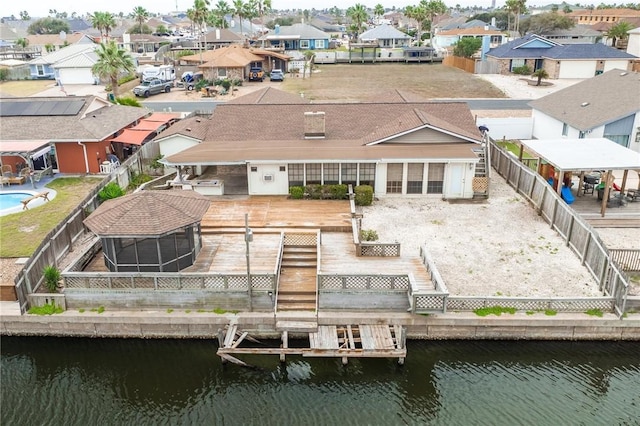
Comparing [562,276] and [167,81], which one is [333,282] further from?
[167,81]

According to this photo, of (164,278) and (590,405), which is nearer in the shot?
(590,405)

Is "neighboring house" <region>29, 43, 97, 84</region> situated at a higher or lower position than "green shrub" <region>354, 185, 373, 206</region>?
higher

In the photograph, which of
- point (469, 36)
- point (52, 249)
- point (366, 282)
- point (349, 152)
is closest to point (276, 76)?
point (349, 152)

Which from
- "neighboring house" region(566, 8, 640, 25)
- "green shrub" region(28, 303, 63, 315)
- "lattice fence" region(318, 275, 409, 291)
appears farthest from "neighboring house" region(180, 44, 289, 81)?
"neighboring house" region(566, 8, 640, 25)

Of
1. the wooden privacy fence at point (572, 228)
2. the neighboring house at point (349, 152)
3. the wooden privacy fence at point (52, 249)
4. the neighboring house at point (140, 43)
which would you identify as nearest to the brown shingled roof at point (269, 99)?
the neighboring house at point (349, 152)

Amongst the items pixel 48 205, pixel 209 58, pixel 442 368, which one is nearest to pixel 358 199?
pixel 442 368

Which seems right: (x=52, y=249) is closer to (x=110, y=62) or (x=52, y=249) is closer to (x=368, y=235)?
(x=368, y=235)

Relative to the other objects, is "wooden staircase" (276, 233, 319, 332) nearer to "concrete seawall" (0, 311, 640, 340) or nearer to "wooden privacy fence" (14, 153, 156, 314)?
"concrete seawall" (0, 311, 640, 340)
